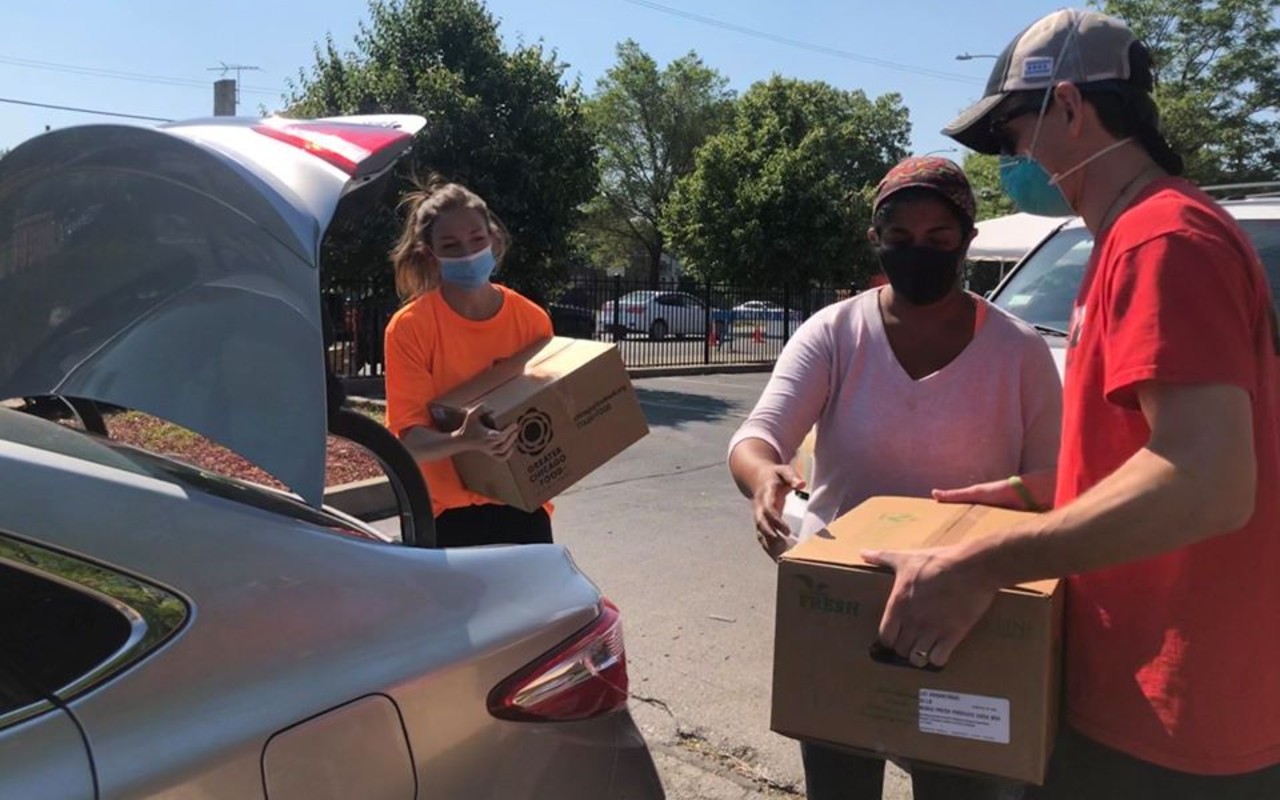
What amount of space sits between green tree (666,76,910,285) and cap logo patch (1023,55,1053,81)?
19357 mm

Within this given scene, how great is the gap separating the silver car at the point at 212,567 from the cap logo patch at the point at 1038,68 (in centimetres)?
117

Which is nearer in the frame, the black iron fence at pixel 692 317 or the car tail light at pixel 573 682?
the car tail light at pixel 573 682

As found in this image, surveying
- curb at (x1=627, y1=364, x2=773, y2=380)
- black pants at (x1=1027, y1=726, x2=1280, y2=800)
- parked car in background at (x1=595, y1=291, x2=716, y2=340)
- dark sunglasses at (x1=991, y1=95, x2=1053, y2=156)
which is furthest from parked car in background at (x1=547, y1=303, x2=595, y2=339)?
black pants at (x1=1027, y1=726, x2=1280, y2=800)

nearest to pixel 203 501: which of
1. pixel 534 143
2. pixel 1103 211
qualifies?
pixel 1103 211

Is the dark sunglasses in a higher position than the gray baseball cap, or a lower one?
lower

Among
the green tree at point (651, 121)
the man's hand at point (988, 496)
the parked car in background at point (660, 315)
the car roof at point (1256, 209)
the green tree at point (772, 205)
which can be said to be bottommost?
the parked car in background at point (660, 315)

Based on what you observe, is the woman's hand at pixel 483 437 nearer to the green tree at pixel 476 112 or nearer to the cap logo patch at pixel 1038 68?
the cap logo patch at pixel 1038 68

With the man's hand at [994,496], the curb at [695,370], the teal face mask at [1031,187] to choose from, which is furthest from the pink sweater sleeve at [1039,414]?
the curb at [695,370]

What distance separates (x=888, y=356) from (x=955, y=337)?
16 centimetres

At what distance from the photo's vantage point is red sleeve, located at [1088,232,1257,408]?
1.29 m

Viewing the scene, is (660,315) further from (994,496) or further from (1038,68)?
(1038,68)

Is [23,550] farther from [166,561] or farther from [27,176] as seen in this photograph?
[27,176]

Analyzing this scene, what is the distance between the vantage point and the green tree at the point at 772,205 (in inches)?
836

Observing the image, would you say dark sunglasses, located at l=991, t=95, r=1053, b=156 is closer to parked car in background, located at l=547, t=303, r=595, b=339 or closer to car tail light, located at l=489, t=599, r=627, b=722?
car tail light, located at l=489, t=599, r=627, b=722
